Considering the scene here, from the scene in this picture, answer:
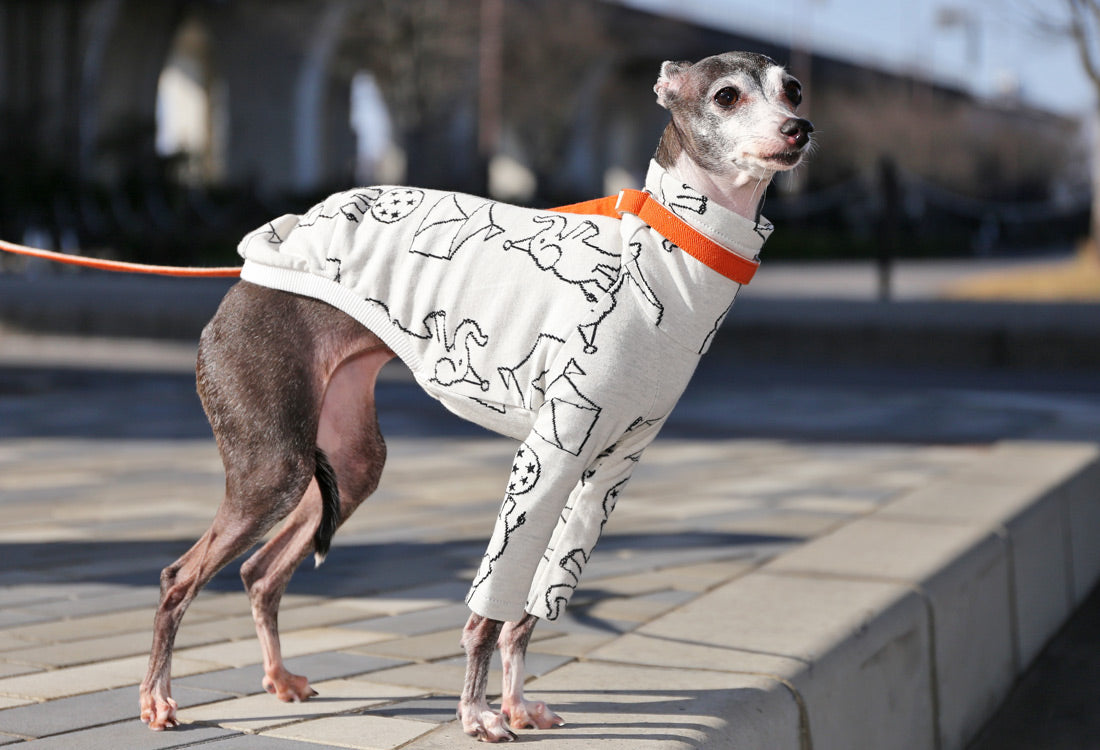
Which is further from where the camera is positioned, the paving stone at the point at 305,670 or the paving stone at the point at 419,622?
the paving stone at the point at 419,622

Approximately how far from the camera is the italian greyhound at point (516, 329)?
2.76 m

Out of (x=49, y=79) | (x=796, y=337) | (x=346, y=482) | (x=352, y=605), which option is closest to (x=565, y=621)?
(x=352, y=605)

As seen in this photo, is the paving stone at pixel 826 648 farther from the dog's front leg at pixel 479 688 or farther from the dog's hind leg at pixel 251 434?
the dog's hind leg at pixel 251 434

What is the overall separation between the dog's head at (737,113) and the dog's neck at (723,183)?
0.5 inches

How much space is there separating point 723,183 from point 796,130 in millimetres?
212

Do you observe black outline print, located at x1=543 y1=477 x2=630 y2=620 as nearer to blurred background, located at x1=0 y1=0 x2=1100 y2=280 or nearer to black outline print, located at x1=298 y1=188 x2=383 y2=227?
black outline print, located at x1=298 y1=188 x2=383 y2=227

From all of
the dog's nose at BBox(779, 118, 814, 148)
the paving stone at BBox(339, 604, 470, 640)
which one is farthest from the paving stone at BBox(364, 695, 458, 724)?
the dog's nose at BBox(779, 118, 814, 148)

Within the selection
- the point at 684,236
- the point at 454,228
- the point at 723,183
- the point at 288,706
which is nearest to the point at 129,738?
the point at 288,706

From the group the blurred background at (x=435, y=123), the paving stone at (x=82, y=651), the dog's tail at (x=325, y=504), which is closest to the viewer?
the dog's tail at (x=325, y=504)

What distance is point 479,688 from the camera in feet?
9.20

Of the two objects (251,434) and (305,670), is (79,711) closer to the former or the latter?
(305,670)

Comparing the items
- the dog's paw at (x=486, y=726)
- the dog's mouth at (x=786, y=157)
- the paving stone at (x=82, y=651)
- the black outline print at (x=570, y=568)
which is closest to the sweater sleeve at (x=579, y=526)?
the black outline print at (x=570, y=568)

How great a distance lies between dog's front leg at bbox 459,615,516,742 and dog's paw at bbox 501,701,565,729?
98mm

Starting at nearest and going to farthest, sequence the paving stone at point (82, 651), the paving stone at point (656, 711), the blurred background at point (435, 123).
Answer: the paving stone at point (656, 711)
the paving stone at point (82, 651)
the blurred background at point (435, 123)
